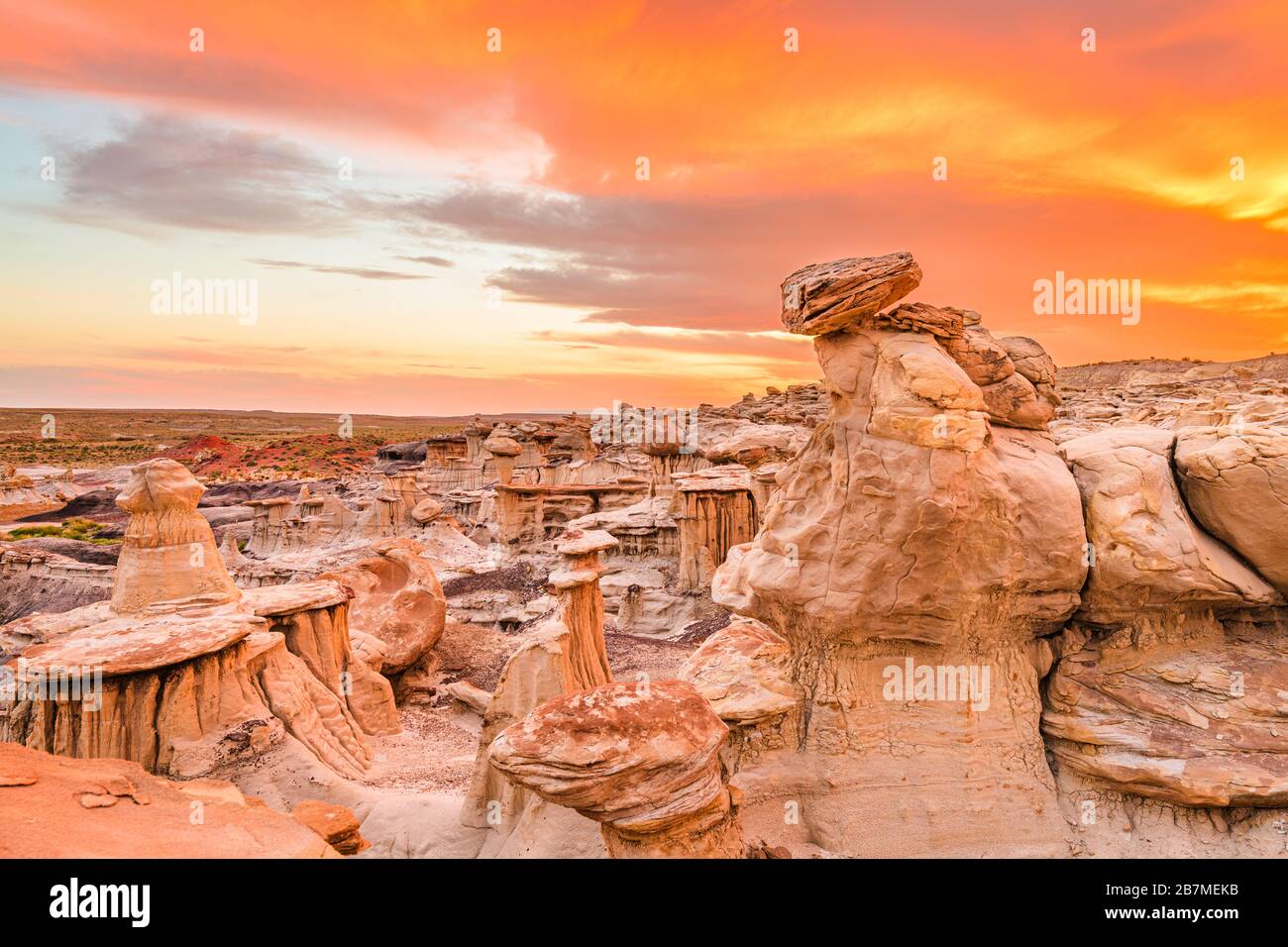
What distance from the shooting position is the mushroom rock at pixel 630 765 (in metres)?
4.49

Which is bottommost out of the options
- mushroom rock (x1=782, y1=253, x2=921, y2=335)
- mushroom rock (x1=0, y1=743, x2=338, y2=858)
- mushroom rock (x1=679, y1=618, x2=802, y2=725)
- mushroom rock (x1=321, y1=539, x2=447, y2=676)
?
mushroom rock (x1=321, y1=539, x2=447, y2=676)

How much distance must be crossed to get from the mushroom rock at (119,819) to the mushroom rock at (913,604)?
4914 millimetres

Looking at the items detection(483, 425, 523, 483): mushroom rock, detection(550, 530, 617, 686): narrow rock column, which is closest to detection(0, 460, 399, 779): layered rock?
detection(550, 530, 617, 686): narrow rock column

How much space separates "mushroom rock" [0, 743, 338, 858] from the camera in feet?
12.8

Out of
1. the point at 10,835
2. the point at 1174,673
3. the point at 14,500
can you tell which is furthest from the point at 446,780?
the point at 14,500

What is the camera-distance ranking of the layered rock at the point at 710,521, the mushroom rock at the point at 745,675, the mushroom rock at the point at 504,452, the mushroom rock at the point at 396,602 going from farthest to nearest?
the mushroom rock at the point at 504,452 → the layered rock at the point at 710,521 → the mushroom rock at the point at 396,602 → the mushroom rock at the point at 745,675

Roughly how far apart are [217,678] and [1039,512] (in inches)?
404

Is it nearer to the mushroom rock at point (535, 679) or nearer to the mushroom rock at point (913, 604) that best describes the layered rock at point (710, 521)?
the mushroom rock at point (535, 679)

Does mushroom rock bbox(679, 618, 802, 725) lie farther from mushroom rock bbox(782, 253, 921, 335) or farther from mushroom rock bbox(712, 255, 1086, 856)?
mushroom rock bbox(782, 253, 921, 335)

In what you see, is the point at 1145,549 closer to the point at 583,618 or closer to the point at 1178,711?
the point at 1178,711

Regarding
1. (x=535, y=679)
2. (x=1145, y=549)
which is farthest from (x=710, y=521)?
(x=1145, y=549)

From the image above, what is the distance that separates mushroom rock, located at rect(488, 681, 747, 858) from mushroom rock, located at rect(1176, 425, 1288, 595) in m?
6.37

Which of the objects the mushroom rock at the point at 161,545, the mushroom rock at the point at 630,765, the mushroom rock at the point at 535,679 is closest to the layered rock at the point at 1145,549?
the mushroom rock at the point at 630,765

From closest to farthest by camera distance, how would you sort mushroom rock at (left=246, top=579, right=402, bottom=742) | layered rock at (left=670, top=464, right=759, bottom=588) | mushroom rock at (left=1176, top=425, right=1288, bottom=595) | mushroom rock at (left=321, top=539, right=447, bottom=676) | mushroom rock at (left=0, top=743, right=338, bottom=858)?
mushroom rock at (left=0, top=743, right=338, bottom=858), mushroom rock at (left=1176, top=425, right=1288, bottom=595), mushroom rock at (left=246, top=579, right=402, bottom=742), mushroom rock at (left=321, top=539, right=447, bottom=676), layered rock at (left=670, top=464, right=759, bottom=588)
